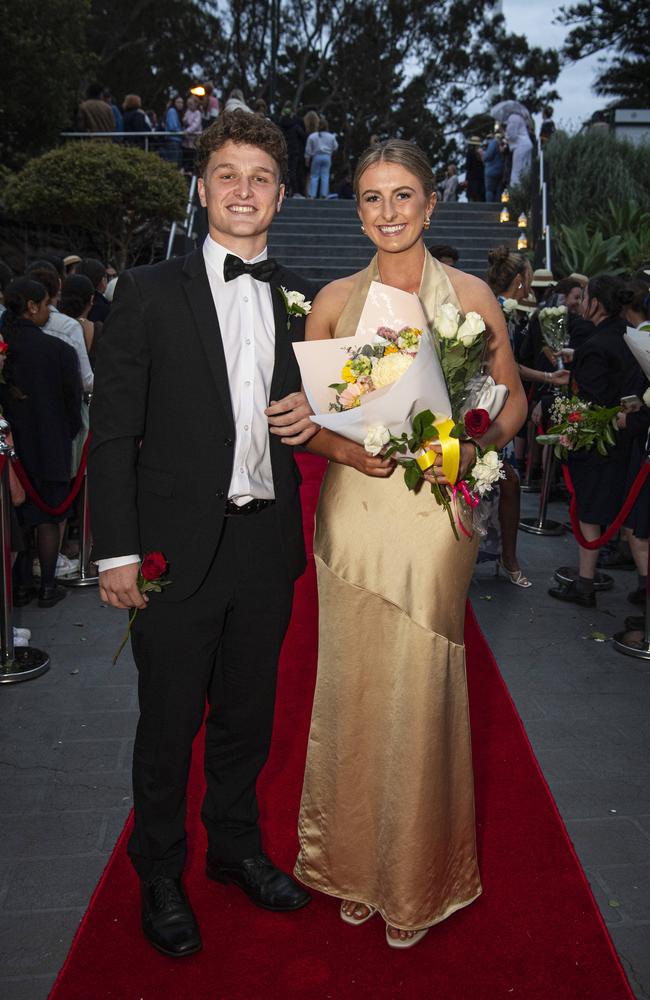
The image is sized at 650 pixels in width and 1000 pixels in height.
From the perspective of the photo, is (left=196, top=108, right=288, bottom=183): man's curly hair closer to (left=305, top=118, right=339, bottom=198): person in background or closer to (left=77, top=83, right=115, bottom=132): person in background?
(left=305, top=118, right=339, bottom=198): person in background

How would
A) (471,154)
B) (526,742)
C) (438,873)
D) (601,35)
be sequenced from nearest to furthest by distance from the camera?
1. (438,873)
2. (526,742)
3. (471,154)
4. (601,35)

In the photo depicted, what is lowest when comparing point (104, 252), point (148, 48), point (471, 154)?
point (104, 252)

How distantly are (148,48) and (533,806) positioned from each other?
37060 mm

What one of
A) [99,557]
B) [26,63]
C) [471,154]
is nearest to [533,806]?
[99,557]

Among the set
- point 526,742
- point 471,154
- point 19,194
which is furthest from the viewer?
point 471,154

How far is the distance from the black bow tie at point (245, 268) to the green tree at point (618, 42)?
118 feet

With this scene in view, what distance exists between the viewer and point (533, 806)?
3717mm

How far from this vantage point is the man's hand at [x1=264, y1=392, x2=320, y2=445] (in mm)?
2682

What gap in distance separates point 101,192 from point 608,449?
447 inches

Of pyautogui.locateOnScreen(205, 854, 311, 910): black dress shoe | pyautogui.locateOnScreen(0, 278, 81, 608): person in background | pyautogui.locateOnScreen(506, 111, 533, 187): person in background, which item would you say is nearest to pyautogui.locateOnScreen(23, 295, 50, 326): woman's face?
pyautogui.locateOnScreen(0, 278, 81, 608): person in background

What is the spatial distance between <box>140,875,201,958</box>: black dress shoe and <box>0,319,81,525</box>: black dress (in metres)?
3.53

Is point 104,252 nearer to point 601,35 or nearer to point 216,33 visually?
point 216,33

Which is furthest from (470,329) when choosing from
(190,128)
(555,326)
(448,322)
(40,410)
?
(190,128)

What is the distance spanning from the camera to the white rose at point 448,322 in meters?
2.56
